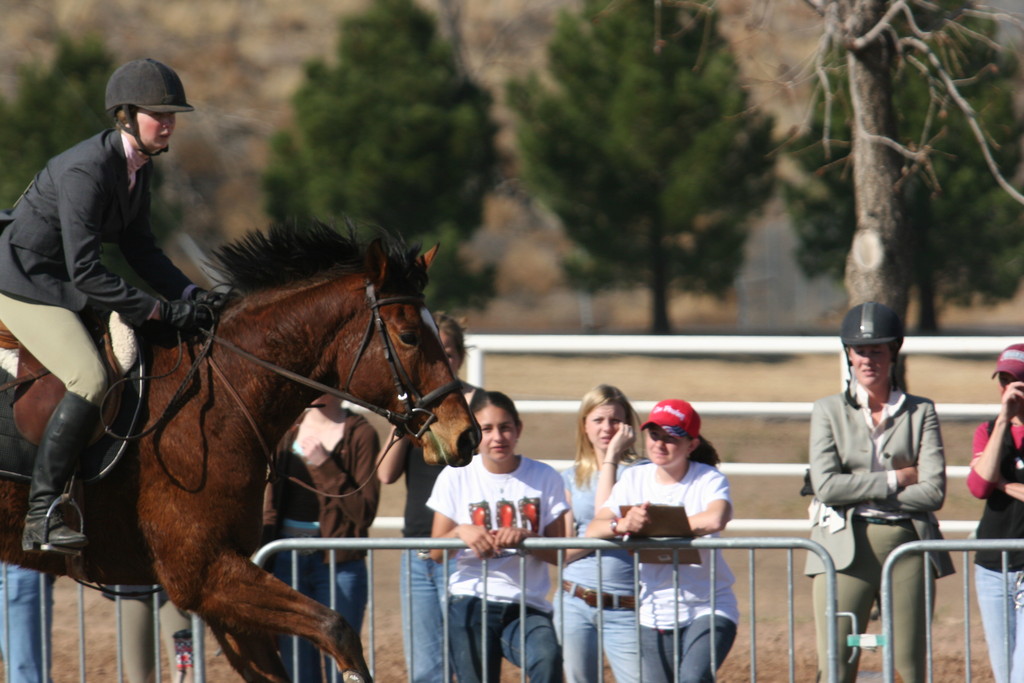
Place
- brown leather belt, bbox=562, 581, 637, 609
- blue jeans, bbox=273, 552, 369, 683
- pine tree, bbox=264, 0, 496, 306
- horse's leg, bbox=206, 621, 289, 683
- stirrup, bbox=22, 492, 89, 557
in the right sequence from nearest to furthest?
stirrup, bbox=22, 492, 89, 557 → horse's leg, bbox=206, 621, 289, 683 → brown leather belt, bbox=562, 581, 637, 609 → blue jeans, bbox=273, 552, 369, 683 → pine tree, bbox=264, 0, 496, 306

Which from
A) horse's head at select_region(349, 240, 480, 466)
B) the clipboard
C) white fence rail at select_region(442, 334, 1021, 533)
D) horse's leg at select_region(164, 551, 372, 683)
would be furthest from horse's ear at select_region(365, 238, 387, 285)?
white fence rail at select_region(442, 334, 1021, 533)

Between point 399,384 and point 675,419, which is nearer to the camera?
point 399,384

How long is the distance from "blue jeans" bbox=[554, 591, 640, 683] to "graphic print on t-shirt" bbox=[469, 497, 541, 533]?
0.34m

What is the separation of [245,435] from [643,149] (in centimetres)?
2416

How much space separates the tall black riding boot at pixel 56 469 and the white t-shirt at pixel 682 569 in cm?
214

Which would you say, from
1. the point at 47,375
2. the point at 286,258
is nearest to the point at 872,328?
the point at 286,258

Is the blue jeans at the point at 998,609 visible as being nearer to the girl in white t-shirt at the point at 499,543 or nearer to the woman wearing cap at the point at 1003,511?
the woman wearing cap at the point at 1003,511

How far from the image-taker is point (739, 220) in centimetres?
2812

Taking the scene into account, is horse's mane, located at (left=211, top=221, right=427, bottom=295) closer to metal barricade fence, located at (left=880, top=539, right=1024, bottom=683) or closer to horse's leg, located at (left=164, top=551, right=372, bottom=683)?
horse's leg, located at (left=164, top=551, right=372, bottom=683)

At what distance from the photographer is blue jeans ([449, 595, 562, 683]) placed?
5062mm

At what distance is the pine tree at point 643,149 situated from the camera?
89.2 feet

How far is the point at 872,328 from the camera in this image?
17.5ft

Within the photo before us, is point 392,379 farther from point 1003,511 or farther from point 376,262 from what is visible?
point 1003,511

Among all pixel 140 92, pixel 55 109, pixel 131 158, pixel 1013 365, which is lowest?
pixel 1013 365
